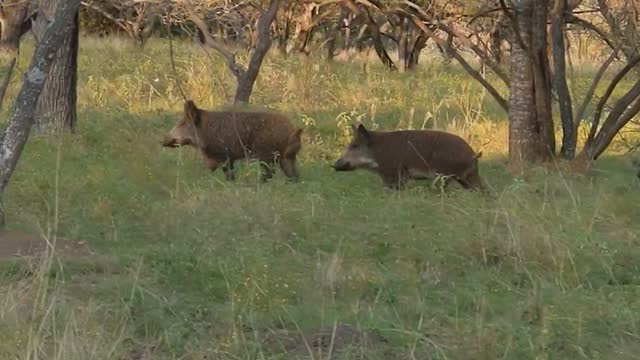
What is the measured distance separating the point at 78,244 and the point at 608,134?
618 centimetres

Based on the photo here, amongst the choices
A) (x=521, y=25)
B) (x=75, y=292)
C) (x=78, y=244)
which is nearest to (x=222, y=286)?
(x=75, y=292)

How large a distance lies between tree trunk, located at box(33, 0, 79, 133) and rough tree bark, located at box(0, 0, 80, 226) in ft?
16.2

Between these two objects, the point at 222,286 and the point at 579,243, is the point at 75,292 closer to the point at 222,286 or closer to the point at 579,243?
the point at 222,286

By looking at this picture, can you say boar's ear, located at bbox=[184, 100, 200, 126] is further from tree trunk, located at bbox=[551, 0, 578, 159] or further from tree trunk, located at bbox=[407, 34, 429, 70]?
tree trunk, located at bbox=[407, 34, 429, 70]

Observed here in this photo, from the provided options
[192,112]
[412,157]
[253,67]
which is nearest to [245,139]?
[192,112]

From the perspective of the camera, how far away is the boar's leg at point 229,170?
9688 mm

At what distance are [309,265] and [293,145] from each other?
3.77 metres

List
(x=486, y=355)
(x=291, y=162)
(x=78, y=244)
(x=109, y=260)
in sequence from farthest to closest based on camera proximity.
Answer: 1. (x=291, y=162)
2. (x=78, y=244)
3. (x=109, y=260)
4. (x=486, y=355)

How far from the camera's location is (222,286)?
18.3 ft

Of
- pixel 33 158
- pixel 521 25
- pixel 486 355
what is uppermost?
pixel 521 25

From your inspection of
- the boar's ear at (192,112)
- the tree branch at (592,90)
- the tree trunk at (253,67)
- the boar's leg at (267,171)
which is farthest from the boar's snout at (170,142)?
the tree branch at (592,90)

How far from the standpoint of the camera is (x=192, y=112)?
1017 cm

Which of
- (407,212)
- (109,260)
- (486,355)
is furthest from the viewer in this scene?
(407,212)

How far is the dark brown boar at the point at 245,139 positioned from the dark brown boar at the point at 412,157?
1.98 feet
